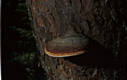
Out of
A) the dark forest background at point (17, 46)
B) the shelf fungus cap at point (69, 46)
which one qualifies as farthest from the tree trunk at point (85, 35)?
the dark forest background at point (17, 46)

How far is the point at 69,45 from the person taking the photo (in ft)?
3.94

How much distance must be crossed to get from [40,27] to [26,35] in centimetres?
300

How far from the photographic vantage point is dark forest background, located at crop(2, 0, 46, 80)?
452cm

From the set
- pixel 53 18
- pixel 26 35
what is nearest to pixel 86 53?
pixel 53 18

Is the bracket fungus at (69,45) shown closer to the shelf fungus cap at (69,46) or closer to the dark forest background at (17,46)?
the shelf fungus cap at (69,46)

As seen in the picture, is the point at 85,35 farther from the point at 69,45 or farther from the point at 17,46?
the point at 17,46

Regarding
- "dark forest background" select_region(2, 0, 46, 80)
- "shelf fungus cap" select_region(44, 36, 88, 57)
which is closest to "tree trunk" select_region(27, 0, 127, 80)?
"shelf fungus cap" select_region(44, 36, 88, 57)

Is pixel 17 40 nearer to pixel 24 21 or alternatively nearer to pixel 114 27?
pixel 24 21

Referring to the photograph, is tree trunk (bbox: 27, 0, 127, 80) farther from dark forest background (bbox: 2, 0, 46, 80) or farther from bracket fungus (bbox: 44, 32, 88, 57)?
dark forest background (bbox: 2, 0, 46, 80)

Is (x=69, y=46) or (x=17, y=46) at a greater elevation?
(x=69, y=46)

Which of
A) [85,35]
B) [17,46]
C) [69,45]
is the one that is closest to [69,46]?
[69,45]

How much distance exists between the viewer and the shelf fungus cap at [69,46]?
1.19 metres

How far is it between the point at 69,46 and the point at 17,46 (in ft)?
12.1

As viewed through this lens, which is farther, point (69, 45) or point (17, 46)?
point (17, 46)
